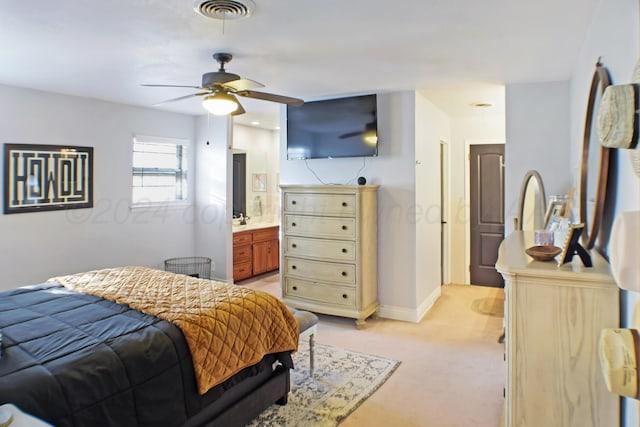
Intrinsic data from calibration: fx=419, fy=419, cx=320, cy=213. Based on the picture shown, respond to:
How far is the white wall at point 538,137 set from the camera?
12.4ft

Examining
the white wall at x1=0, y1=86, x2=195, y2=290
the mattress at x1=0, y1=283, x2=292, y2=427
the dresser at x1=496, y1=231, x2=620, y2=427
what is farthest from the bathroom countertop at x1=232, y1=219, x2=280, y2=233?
the dresser at x1=496, y1=231, x2=620, y2=427

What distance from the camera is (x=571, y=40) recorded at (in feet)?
9.10

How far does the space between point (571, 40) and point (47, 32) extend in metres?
3.36

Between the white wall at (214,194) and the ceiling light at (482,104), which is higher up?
the ceiling light at (482,104)

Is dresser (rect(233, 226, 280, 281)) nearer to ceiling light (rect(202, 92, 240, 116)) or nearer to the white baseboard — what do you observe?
the white baseboard

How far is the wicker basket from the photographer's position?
5523 mm

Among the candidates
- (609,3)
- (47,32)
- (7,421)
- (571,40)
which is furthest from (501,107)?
(7,421)

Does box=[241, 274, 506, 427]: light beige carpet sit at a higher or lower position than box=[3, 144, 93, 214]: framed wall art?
lower

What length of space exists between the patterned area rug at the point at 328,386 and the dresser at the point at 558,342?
1213 mm

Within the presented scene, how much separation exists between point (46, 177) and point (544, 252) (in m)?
4.51

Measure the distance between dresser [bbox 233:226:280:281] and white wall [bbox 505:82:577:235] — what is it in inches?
143

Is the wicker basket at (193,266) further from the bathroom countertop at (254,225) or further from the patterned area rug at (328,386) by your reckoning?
the patterned area rug at (328,386)

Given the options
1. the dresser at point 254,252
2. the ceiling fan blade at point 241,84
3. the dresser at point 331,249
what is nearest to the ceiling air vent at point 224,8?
the ceiling fan blade at point 241,84

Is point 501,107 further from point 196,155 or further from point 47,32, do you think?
point 47,32
